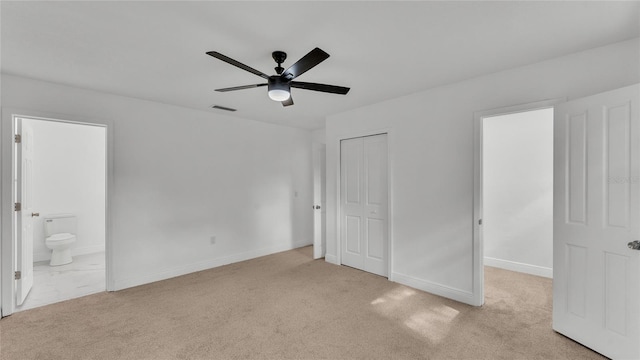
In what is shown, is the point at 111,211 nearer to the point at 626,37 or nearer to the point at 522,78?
the point at 522,78

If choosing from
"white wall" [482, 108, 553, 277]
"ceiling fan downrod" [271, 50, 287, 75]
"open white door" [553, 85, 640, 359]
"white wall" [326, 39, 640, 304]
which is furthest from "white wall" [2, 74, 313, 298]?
"open white door" [553, 85, 640, 359]

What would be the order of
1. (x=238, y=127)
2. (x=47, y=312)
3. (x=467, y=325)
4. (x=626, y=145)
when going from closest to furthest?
(x=626, y=145)
(x=467, y=325)
(x=47, y=312)
(x=238, y=127)

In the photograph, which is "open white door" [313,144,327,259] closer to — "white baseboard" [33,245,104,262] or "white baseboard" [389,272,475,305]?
"white baseboard" [389,272,475,305]

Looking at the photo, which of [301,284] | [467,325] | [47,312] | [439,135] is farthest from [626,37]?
[47,312]

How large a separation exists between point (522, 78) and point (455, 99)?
2.04 ft

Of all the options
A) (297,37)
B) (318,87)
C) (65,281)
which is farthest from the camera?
(65,281)

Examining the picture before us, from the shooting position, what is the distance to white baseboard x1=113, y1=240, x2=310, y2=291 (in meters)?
3.39

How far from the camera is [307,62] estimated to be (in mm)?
1807

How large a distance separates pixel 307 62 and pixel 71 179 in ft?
17.8

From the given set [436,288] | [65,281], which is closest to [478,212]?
[436,288]

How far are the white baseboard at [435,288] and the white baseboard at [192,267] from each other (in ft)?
7.59

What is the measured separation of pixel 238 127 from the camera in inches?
179

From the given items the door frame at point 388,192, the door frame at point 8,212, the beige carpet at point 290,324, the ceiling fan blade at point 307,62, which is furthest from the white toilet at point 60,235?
the ceiling fan blade at point 307,62

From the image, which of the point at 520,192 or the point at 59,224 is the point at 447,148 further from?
the point at 59,224
